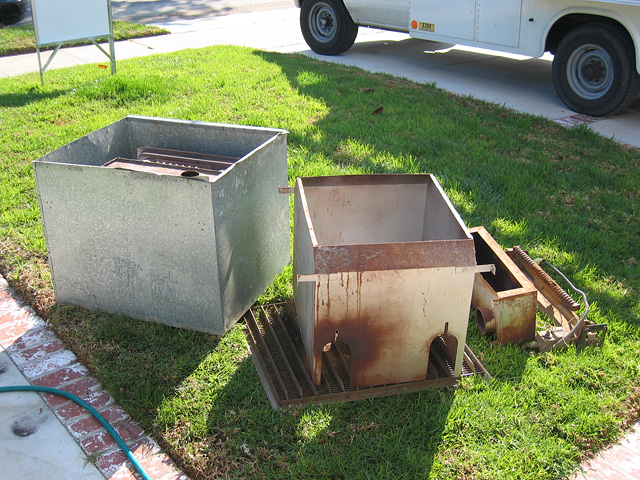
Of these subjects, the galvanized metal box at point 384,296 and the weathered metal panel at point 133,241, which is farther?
the weathered metal panel at point 133,241

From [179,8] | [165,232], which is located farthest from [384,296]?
[179,8]

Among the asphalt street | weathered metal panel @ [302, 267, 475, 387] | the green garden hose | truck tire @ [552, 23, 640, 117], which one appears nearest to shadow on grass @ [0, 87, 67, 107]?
the green garden hose

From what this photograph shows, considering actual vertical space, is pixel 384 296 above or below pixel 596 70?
below

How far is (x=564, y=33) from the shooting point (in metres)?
7.45

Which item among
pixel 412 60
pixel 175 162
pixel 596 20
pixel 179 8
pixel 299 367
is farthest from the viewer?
pixel 179 8

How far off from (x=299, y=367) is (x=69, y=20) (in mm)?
6459

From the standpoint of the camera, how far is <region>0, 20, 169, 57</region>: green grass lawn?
32.9ft

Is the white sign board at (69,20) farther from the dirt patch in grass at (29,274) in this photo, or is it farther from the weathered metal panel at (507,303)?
the weathered metal panel at (507,303)

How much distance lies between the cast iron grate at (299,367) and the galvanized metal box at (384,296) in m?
0.05

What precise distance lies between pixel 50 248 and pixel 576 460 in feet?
9.66

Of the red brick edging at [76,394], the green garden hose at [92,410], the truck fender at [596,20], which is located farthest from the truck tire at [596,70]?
the green garden hose at [92,410]

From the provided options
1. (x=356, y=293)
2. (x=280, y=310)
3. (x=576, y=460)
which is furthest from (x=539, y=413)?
(x=280, y=310)

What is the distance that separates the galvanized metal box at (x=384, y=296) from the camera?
2877mm

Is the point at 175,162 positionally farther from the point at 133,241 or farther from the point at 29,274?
the point at 29,274
